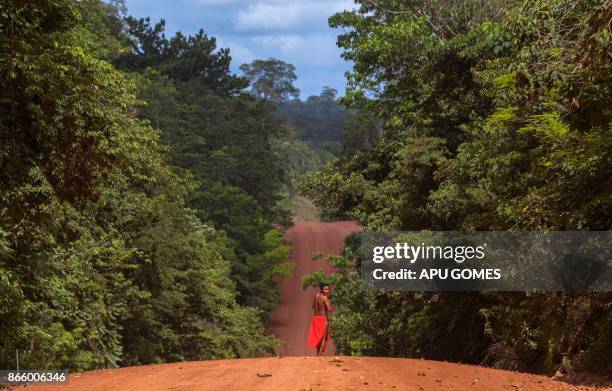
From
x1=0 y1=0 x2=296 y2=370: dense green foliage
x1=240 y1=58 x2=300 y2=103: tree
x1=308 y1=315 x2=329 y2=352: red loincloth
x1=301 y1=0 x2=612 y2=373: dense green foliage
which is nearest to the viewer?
x1=301 y1=0 x2=612 y2=373: dense green foliage

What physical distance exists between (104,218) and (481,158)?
36.8 feet

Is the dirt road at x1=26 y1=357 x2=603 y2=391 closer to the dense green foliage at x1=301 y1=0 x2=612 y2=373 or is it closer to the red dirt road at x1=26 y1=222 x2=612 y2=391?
the red dirt road at x1=26 y1=222 x2=612 y2=391

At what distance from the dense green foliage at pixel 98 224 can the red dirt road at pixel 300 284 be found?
11.9ft

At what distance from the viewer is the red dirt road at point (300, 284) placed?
48469 mm

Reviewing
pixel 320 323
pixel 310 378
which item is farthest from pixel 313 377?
pixel 320 323

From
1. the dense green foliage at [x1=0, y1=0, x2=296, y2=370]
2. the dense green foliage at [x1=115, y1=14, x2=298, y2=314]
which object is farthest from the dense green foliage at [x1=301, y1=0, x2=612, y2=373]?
the dense green foliage at [x1=115, y1=14, x2=298, y2=314]

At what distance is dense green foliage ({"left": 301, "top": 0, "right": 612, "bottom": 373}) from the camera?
9758 millimetres

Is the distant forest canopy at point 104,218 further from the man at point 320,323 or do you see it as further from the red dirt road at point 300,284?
the man at point 320,323

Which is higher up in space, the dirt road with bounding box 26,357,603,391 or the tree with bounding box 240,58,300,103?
the tree with bounding box 240,58,300,103

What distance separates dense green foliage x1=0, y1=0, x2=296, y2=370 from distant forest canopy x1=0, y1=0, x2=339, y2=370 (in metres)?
0.04

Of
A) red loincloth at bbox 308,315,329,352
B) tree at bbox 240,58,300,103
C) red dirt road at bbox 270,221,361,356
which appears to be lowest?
red dirt road at bbox 270,221,361,356

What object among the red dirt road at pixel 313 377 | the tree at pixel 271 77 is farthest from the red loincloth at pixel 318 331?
the tree at pixel 271 77

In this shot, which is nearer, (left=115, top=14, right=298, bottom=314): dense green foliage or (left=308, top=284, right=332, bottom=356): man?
(left=308, top=284, right=332, bottom=356): man

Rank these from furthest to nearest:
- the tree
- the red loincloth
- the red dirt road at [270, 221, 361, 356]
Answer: the tree < the red dirt road at [270, 221, 361, 356] < the red loincloth
